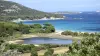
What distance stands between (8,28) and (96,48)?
7180 centimetres

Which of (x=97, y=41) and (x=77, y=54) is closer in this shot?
(x=77, y=54)

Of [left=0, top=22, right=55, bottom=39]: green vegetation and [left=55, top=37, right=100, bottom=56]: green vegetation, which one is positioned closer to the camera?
[left=55, top=37, right=100, bottom=56]: green vegetation

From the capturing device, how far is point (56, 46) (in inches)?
2338

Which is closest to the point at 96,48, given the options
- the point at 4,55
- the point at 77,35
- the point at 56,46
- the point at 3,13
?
the point at 4,55

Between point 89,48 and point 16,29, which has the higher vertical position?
point 89,48

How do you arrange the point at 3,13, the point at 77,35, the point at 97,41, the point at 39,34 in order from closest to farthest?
1. the point at 97,41
2. the point at 77,35
3. the point at 39,34
4. the point at 3,13

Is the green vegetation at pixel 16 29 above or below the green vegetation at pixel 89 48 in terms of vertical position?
below

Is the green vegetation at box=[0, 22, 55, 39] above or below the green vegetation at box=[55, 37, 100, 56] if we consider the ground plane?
below

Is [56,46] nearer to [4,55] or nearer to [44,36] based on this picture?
[44,36]

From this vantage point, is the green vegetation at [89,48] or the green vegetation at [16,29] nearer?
the green vegetation at [89,48]

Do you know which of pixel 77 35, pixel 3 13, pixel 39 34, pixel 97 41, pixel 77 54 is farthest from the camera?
pixel 3 13

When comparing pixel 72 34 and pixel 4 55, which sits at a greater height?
pixel 4 55

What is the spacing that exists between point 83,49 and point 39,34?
7366cm

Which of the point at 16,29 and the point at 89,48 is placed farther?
the point at 16,29
